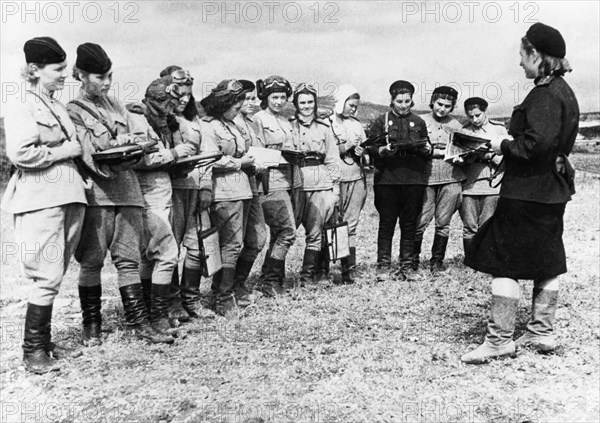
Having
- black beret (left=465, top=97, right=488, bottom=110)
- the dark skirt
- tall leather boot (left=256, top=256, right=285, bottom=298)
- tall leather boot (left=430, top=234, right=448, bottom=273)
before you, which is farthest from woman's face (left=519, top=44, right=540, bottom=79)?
tall leather boot (left=430, top=234, right=448, bottom=273)

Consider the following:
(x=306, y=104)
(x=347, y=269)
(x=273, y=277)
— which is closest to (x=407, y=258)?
(x=347, y=269)

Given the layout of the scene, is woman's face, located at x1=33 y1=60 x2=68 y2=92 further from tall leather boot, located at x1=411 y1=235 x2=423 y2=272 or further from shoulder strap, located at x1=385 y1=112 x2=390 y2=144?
tall leather boot, located at x1=411 y1=235 x2=423 y2=272

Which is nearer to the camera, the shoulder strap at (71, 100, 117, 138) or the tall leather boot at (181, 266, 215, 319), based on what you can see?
the shoulder strap at (71, 100, 117, 138)

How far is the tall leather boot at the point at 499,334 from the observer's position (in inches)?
187

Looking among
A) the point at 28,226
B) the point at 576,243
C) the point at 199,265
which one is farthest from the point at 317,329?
the point at 576,243

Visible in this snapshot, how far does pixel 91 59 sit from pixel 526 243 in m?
3.55

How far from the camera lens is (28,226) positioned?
4.62m

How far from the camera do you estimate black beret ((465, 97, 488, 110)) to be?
7.71 meters

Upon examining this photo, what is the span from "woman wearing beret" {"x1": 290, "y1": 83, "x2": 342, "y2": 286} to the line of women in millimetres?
17

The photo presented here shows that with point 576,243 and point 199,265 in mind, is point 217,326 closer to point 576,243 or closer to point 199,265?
point 199,265

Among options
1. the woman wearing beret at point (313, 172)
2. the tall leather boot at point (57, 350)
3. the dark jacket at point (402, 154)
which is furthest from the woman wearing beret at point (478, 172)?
the tall leather boot at point (57, 350)

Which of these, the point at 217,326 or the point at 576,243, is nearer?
the point at 217,326

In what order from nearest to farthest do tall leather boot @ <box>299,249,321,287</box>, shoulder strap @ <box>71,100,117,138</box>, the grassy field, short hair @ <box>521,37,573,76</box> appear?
the grassy field < short hair @ <box>521,37,573,76</box> < shoulder strap @ <box>71,100,117,138</box> < tall leather boot @ <box>299,249,321,287</box>

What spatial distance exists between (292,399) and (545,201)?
229 centimetres
